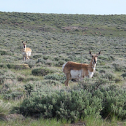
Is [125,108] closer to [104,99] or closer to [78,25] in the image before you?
[104,99]

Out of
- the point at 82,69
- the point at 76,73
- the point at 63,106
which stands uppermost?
the point at 82,69

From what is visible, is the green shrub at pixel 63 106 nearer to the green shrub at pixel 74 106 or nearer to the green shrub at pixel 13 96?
the green shrub at pixel 74 106

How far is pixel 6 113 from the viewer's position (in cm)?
389

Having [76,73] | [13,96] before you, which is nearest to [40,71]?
[76,73]

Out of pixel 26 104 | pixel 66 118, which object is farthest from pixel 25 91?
pixel 66 118

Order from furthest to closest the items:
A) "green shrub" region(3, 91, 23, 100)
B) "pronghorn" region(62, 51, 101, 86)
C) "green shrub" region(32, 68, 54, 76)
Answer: "green shrub" region(32, 68, 54, 76) → "pronghorn" region(62, 51, 101, 86) → "green shrub" region(3, 91, 23, 100)

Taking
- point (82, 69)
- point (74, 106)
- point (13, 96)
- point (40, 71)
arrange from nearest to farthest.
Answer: point (74, 106)
point (13, 96)
point (82, 69)
point (40, 71)

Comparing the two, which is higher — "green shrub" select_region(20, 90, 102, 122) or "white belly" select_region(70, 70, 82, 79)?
"white belly" select_region(70, 70, 82, 79)

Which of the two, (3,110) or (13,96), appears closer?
(3,110)

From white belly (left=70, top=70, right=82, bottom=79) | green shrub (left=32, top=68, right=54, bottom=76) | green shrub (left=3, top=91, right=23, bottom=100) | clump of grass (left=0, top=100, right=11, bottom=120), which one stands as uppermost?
white belly (left=70, top=70, right=82, bottom=79)

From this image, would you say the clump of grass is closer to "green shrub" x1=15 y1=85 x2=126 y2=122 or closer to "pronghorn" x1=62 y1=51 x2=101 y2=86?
"green shrub" x1=15 y1=85 x2=126 y2=122

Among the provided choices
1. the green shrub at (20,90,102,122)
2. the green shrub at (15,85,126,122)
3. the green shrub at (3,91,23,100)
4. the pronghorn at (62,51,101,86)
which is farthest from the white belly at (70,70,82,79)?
the green shrub at (20,90,102,122)

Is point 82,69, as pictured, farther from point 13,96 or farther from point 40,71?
point 40,71

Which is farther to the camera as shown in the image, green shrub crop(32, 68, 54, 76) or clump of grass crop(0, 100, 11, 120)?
green shrub crop(32, 68, 54, 76)
